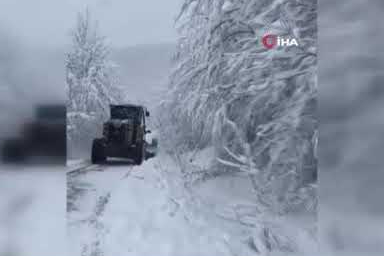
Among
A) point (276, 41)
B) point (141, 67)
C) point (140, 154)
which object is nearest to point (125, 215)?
point (140, 154)

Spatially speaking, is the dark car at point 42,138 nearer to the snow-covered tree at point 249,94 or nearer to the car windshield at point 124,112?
the car windshield at point 124,112

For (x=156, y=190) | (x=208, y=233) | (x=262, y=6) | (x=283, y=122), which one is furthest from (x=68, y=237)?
(x=262, y=6)

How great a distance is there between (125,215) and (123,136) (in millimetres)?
482

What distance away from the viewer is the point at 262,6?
2.69 meters

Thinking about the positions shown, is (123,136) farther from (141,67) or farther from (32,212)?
(32,212)

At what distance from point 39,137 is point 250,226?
1.43 meters

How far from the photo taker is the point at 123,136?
262 cm

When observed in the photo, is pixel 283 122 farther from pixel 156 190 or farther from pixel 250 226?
pixel 156 190

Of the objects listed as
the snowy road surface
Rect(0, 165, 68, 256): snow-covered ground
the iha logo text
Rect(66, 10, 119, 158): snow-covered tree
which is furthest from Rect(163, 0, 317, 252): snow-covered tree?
Rect(0, 165, 68, 256): snow-covered ground

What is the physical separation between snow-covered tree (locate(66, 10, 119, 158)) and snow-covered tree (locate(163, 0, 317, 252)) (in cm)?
42

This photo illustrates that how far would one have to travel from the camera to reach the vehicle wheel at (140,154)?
2639 millimetres

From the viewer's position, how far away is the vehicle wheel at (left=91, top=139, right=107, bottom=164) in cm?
260

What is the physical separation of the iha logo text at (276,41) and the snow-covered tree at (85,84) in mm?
994

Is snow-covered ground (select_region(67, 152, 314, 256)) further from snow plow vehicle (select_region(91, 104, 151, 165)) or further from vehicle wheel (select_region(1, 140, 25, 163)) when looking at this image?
vehicle wheel (select_region(1, 140, 25, 163))
